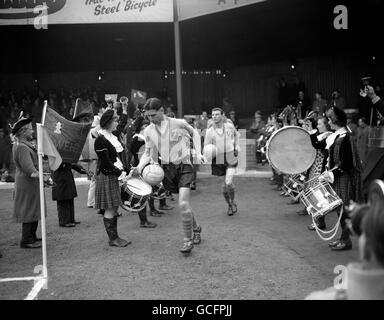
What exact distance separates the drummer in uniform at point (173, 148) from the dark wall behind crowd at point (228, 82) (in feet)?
37.9

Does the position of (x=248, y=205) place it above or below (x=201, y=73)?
below

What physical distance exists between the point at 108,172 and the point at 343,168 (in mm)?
3102

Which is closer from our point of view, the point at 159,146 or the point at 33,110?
the point at 159,146

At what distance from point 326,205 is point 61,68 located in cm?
1582

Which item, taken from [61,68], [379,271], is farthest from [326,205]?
[61,68]

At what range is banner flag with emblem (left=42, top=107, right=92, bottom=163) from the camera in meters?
5.20

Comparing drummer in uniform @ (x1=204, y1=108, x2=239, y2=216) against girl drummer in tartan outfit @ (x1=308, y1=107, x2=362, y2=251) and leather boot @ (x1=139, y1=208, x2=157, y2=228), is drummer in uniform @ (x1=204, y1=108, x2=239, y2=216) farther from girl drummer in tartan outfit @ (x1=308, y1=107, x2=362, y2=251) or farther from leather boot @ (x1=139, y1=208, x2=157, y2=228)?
girl drummer in tartan outfit @ (x1=308, y1=107, x2=362, y2=251)

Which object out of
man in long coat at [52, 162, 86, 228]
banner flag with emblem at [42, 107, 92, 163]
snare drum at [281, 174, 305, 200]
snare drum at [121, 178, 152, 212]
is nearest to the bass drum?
snare drum at [281, 174, 305, 200]

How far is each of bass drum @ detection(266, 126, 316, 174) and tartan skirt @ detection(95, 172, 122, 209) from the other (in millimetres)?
2422

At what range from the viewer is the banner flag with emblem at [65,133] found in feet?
17.0

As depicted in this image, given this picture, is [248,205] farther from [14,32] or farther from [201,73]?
[14,32]

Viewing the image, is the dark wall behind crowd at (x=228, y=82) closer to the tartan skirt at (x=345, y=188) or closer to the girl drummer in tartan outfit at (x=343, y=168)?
the girl drummer in tartan outfit at (x=343, y=168)

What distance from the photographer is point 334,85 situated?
16.2 metres

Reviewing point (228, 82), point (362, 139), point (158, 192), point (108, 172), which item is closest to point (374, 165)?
point (108, 172)
